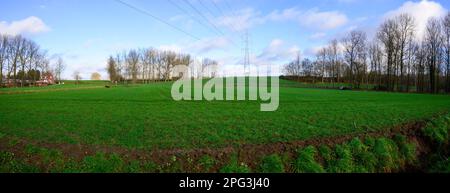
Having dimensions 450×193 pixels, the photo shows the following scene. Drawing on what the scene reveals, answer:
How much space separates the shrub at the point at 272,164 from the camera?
10.6 m

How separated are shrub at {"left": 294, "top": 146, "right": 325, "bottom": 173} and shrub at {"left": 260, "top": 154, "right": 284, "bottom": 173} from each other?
0.64m

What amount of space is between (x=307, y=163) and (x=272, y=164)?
1406 mm

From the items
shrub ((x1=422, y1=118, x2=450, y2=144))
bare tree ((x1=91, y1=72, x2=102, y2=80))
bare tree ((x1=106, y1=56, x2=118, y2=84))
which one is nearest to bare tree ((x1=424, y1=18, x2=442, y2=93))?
shrub ((x1=422, y1=118, x2=450, y2=144))

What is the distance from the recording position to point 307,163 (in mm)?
11094

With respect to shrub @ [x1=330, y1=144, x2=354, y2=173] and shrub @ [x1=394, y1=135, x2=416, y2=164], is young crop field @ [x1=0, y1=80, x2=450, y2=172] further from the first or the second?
shrub @ [x1=394, y1=135, x2=416, y2=164]

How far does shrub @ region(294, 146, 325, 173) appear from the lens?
1082 centimetres

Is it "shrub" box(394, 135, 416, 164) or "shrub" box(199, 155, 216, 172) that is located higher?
"shrub" box(199, 155, 216, 172)

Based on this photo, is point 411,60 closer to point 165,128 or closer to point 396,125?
point 396,125

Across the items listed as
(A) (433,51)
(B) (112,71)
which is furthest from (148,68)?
(A) (433,51)

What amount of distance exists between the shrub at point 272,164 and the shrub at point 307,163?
64cm

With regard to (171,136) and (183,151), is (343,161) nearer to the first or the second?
(183,151)

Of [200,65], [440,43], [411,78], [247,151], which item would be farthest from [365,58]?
[247,151]

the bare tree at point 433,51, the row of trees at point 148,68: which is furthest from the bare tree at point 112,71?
the bare tree at point 433,51

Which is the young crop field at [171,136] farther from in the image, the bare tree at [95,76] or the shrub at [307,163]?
the bare tree at [95,76]
